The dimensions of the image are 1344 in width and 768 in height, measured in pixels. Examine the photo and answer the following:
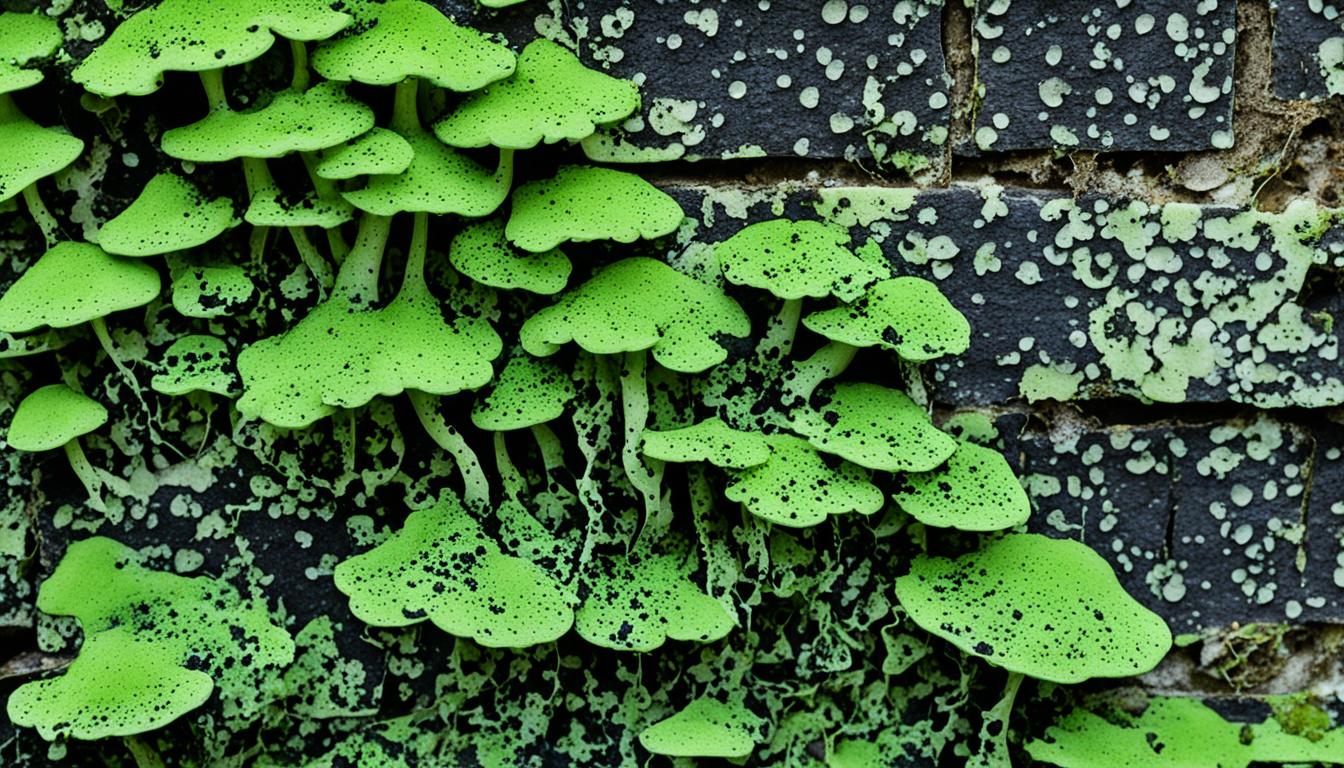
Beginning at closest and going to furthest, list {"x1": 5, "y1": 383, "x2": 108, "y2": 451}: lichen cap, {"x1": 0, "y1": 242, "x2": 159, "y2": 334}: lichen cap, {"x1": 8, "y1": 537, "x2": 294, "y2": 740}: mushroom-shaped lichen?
{"x1": 8, "y1": 537, "x2": 294, "y2": 740}: mushroom-shaped lichen → {"x1": 0, "y1": 242, "x2": 159, "y2": 334}: lichen cap → {"x1": 5, "y1": 383, "x2": 108, "y2": 451}: lichen cap


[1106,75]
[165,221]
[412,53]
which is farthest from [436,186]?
[1106,75]

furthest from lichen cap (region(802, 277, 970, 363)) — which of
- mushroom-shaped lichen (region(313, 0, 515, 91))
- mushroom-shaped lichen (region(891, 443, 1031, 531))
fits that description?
mushroom-shaped lichen (region(313, 0, 515, 91))

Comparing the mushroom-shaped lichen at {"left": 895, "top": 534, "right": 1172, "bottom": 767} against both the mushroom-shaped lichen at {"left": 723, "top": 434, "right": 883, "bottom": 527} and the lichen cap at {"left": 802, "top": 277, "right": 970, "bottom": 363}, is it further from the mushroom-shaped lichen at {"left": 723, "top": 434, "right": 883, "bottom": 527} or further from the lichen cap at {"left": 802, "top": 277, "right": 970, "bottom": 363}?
the lichen cap at {"left": 802, "top": 277, "right": 970, "bottom": 363}

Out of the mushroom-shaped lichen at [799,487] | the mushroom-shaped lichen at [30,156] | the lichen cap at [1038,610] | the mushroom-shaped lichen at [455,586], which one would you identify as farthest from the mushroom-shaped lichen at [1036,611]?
the mushroom-shaped lichen at [30,156]

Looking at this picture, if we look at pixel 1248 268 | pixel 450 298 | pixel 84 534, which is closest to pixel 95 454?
pixel 84 534

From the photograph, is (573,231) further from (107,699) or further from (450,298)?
(107,699)

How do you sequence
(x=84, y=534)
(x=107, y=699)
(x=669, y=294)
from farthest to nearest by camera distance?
(x=84, y=534)
(x=669, y=294)
(x=107, y=699)

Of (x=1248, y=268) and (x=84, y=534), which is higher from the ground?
(x=1248, y=268)
